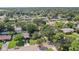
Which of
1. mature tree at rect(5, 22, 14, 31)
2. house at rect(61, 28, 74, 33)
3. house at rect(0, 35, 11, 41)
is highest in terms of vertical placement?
mature tree at rect(5, 22, 14, 31)

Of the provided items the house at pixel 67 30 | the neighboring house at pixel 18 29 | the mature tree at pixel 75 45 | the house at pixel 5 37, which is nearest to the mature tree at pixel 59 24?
the house at pixel 67 30

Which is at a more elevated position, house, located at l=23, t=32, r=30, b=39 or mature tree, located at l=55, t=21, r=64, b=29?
mature tree, located at l=55, t=21, r=64, b=29

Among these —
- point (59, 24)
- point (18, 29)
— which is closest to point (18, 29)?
point (18, 29)

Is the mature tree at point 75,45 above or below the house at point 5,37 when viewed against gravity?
below

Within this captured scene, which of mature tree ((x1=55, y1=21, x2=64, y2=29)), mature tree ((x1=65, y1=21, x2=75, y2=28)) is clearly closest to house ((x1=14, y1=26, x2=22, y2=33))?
mature tree ((x1=55, y1=21, x2=64, y2=29))

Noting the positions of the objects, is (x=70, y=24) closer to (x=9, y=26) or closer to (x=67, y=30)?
(x=67, y=30)

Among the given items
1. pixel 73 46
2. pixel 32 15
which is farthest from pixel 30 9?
pixel 73 46

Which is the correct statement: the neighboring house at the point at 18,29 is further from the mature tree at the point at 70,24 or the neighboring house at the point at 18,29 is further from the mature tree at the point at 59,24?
the mature tree at the point at 70,24

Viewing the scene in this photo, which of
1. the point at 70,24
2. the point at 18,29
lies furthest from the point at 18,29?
the point at 70,24

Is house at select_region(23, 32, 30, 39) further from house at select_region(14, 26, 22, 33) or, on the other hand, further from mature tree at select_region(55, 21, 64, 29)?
mature tree at select_region(55, 21, 64, 29)

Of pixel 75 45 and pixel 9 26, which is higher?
pixel 9 26
